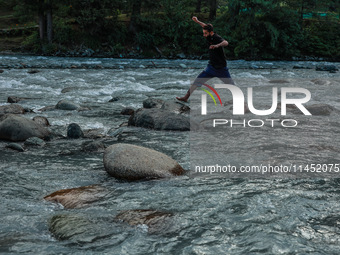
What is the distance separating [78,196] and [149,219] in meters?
0.96

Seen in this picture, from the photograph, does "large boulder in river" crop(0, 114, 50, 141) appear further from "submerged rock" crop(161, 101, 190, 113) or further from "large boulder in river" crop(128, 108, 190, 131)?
"submerged rock" crop(161, 101, 190, 113)

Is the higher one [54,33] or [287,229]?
[54,33]

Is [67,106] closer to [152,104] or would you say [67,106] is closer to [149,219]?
[152,104]

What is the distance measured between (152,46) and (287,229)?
29579mm

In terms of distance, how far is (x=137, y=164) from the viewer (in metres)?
4.89

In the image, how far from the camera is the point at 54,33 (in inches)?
1266

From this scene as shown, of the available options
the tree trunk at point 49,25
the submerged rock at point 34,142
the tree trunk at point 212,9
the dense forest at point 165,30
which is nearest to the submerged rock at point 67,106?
the submerged rock at point 34,142

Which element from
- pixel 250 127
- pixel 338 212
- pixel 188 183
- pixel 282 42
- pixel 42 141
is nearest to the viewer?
pixel 338 212

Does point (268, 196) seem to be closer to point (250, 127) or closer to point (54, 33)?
point (250, 127)

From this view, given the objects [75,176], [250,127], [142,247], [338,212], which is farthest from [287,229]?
[250,127]

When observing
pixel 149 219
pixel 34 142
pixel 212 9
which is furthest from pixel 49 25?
pixel 149 219

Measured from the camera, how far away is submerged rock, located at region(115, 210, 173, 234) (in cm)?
354

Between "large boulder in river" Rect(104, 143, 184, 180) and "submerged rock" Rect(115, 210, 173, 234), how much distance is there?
3.34 ft

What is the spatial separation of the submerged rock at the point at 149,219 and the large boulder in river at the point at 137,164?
3.34ft
